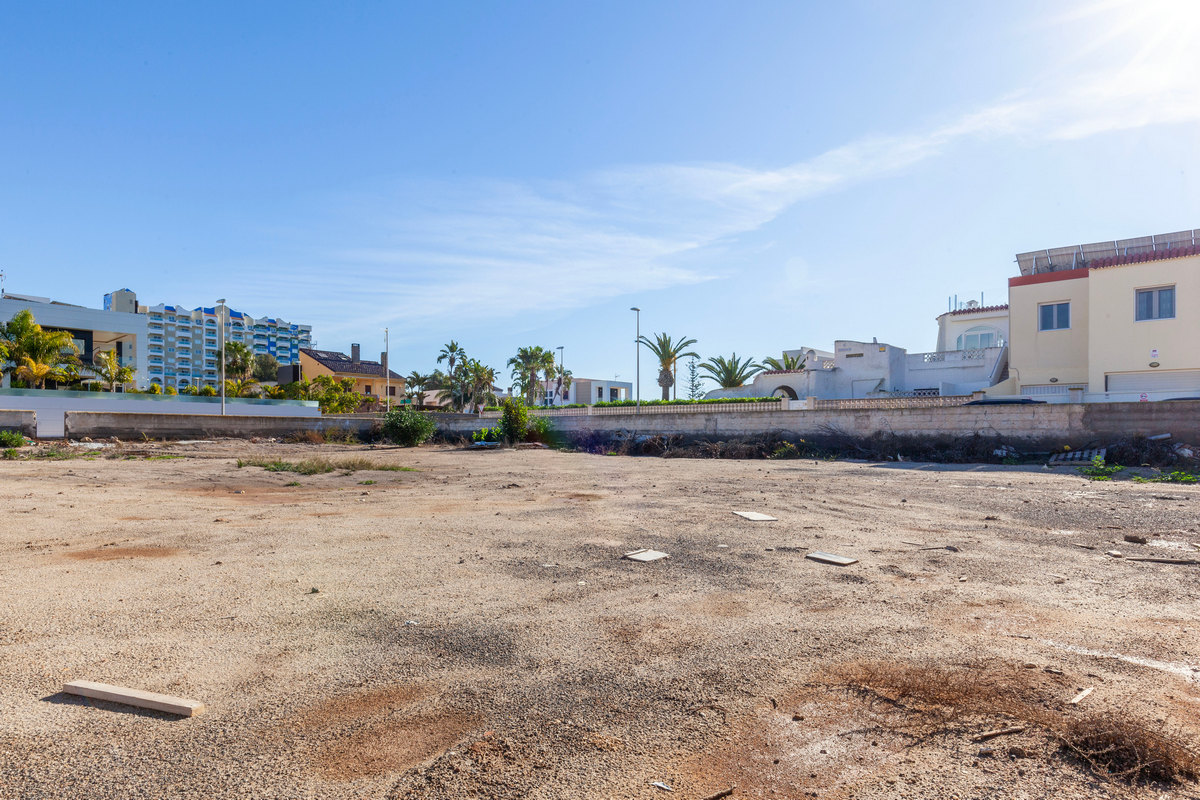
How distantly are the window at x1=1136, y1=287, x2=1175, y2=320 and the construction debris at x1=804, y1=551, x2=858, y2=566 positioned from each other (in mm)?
25822

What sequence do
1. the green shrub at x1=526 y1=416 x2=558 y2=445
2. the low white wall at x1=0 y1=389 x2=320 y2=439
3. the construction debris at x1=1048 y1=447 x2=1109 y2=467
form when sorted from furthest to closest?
the green shrub at x1=526 y1=416 x2=558 y2=445, the low white wall at x1=0 y1=389 x2=320 y2=439, the construction debris at x1=1048 y1=447 x2=1109 y2=467

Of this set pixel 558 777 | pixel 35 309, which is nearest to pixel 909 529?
pixel 558 777

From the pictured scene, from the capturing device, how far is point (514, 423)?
101 ft

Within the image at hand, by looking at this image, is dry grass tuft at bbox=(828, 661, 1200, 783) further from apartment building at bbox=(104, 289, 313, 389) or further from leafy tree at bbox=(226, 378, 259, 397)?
apartment building at bbox=(104, 289, 313, 389)

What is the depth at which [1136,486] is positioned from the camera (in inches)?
482

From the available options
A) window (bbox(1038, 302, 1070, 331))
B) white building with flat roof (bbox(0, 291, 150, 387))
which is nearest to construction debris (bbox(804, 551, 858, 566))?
window (bbox(1038, 302, 1070, 331))

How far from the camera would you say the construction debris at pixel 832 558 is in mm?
6102

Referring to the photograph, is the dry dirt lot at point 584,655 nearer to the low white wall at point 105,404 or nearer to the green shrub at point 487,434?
the green shrub at point 487,434

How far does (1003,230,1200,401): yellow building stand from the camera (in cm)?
2348

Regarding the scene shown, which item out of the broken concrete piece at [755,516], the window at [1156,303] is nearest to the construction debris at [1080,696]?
the broken concrete piece at [755,516]

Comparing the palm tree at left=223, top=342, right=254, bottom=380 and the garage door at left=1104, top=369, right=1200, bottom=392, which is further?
the palm tree at left=223, top=342, right=254, bottom=380

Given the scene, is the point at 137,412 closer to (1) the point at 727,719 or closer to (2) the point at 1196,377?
(1) the point at 727,719

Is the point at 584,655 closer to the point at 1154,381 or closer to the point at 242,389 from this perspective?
the point at 1154,381

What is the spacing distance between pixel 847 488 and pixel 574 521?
6352 mm
